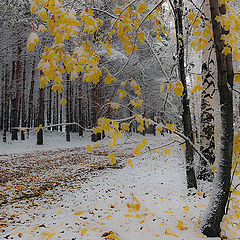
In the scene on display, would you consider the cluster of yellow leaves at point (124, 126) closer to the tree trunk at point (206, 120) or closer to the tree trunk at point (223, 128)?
the tree trunk at point (223, 128)

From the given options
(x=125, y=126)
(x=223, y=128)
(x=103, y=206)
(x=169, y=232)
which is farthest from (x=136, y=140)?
(x=103, y=206)

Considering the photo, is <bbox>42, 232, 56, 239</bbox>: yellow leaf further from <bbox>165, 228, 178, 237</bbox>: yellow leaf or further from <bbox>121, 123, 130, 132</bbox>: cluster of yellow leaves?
<bbox>121, 123, 130, 132</bbox>: cluster of yellow leaves

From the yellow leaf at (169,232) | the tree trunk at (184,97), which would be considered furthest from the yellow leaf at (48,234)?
the tree trunk at (184,97)

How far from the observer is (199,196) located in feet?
13.5

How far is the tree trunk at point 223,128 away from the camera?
2354mm

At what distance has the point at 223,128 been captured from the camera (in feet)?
8.00

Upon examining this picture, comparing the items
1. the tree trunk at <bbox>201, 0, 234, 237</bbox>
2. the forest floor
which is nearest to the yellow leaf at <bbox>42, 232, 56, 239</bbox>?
the forest floor

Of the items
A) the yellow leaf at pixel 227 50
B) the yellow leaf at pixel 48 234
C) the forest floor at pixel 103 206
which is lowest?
the forest floor at pixel 103 206

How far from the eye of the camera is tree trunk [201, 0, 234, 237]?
235cm

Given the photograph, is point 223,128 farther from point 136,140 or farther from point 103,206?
point 103,206

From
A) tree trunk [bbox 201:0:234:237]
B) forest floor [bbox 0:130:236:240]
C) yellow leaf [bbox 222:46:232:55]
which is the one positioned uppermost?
yellow leaf [bbox 222:46:232:55]

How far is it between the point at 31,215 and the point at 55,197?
39.0 inches

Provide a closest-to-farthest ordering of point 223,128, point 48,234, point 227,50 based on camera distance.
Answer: point 227,50 → point 223,128 → point 48,234

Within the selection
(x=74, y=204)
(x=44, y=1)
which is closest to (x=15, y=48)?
(x=74, y=204)
